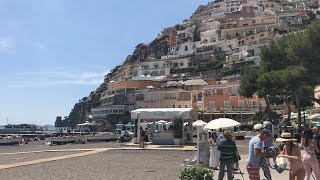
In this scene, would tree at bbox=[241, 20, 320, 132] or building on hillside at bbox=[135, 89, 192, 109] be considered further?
building on hillside at bbox=[135, 89, 192, 109]

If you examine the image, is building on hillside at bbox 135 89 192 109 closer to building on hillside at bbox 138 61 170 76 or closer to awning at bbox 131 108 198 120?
building on hillside at bbox 138 61 170 76

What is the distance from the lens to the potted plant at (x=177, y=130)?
97.7ft

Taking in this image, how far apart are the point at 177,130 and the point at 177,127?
0.72 feet

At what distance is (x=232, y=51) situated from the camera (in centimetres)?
11706

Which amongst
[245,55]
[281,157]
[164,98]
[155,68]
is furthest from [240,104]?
[281,157]

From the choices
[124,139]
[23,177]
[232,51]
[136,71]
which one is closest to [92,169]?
[23,177]

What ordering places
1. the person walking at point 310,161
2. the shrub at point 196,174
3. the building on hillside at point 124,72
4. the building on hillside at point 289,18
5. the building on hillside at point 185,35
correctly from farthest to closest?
the building on hillside at point 185,35, the building on hillside at point 124,72, the building on hillside at point 289,18, the shrub at point 196,174, the person walking at point 310,161

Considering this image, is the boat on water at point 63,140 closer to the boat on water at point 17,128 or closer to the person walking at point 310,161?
the person walking at point 310,161

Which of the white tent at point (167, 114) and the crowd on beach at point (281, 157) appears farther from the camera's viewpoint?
the white tent at point (167, 114)

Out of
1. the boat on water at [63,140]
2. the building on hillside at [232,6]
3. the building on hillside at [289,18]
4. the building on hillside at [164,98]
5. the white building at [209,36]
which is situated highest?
the building on hillside at [232,6]

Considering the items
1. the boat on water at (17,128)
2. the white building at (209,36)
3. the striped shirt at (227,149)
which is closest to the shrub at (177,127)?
the striped shirt at (227,149)

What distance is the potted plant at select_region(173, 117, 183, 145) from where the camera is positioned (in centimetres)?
2978

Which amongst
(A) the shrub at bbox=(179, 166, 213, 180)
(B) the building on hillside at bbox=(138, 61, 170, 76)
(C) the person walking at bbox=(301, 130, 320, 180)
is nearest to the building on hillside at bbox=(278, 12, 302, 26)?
(B) the building on hillside at bbox=(138, 61, 170, 76)

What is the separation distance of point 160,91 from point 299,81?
56635 mm
